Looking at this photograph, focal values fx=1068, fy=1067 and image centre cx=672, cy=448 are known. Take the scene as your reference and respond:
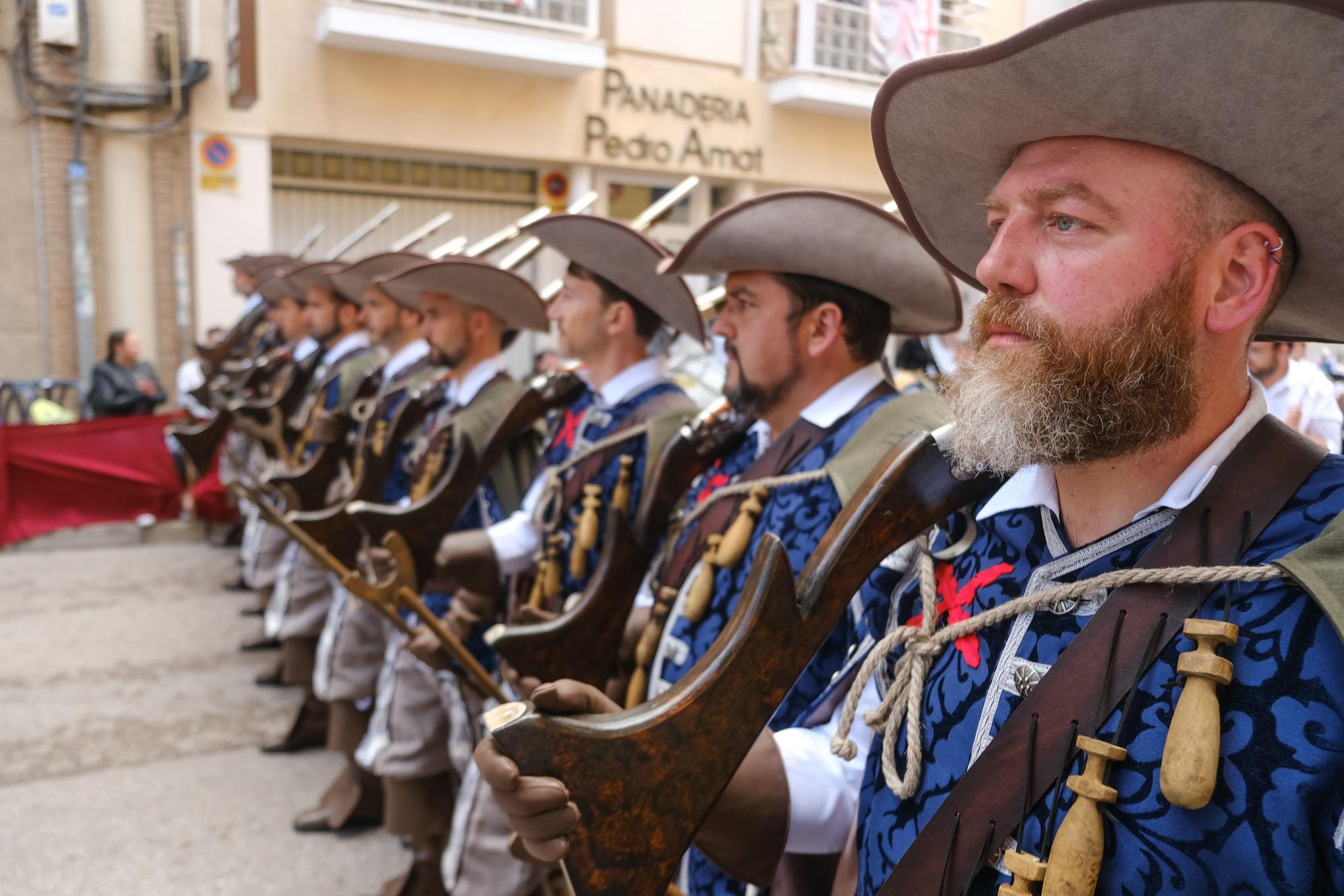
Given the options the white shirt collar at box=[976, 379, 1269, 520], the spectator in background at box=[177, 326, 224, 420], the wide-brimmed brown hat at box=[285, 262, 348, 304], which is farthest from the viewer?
the spectator in background at box=[177, 326, 224, 420]

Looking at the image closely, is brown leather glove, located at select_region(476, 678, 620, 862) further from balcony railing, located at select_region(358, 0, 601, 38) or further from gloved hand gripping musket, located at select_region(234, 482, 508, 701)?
balcony railing, located at select_region(358, 0, 601, 38)

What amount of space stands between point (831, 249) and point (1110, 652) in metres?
1.24

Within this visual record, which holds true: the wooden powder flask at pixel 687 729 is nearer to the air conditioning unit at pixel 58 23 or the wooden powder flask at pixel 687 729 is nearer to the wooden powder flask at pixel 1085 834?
the wooden powder flask at pixel 1085 834

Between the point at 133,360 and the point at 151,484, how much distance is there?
6.64 feet

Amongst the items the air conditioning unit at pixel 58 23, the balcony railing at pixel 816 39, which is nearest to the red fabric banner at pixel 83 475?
the air conditioning unit at pixel 58 23

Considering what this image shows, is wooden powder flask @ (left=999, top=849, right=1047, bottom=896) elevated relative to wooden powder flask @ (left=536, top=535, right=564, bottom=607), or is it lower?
elevated

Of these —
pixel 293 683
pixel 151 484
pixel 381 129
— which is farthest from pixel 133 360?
pixel 293 683

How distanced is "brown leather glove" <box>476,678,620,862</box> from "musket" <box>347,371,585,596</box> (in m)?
2.08

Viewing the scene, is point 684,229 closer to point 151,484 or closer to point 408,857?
point 151,484

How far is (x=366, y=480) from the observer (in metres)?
3.84

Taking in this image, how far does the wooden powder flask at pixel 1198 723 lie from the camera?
0.94 m

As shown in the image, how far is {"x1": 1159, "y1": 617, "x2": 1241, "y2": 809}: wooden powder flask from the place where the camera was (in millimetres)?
936

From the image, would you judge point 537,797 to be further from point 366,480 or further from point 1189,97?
point 366,480

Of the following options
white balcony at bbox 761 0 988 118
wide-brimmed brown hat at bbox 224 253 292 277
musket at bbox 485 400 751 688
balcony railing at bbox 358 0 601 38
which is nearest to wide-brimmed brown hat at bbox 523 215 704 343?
musket at bbox 485 400 751 688
